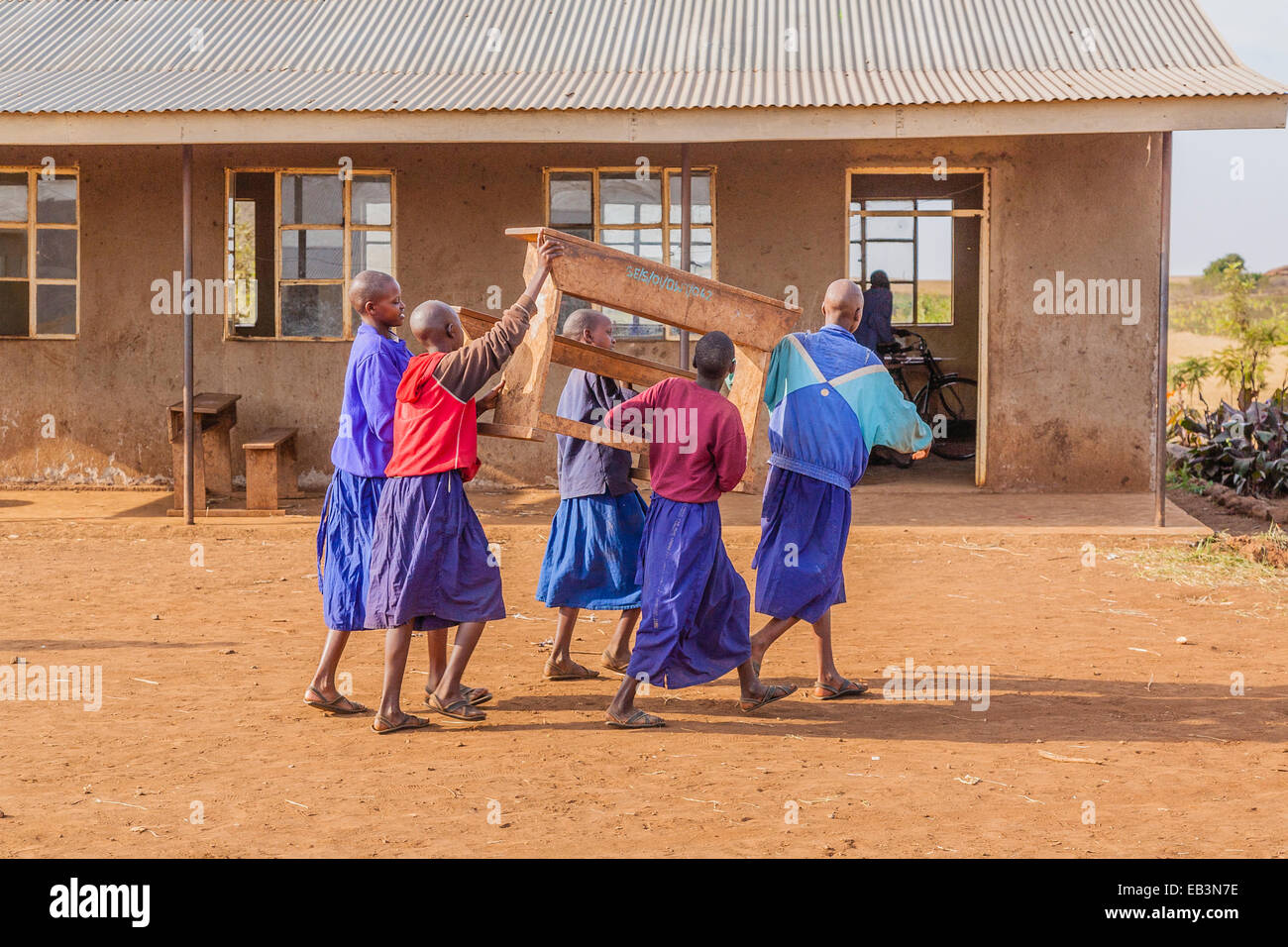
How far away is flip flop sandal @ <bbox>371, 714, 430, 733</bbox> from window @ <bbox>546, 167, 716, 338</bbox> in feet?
21.8

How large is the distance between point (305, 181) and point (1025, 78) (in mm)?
5807

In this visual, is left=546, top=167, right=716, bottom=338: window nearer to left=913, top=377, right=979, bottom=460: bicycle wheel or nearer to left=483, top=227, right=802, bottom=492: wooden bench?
left=913, top=377, right=979, bottom=460: bicycle wheel

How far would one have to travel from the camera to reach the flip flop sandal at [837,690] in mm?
5633

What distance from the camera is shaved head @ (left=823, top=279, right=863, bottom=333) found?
552cm

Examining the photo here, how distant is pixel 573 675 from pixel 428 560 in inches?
49.1

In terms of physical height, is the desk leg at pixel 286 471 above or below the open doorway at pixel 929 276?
below

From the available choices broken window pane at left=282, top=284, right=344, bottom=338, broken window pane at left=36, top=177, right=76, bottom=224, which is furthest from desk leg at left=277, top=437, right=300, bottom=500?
broken window pane at left=36, top=177, right=76, bottom=224

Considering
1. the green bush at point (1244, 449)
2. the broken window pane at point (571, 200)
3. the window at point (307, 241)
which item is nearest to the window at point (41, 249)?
the window at point (307, 241)

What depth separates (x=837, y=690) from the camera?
5.63 m

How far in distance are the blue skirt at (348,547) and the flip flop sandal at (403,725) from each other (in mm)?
357

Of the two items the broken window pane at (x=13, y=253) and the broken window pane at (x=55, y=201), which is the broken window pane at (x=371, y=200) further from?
the broken window pane at (x=13, y=253)

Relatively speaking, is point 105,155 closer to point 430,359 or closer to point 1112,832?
point 430,359

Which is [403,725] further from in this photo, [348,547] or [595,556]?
[595,556]

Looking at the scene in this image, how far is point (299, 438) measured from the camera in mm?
11672
